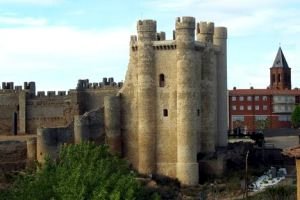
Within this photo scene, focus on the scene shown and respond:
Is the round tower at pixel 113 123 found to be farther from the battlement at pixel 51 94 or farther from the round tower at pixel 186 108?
the battlement at pixel 51 94

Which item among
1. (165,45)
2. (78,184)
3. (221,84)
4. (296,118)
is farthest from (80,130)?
(296,118)

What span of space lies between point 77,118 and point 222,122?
12987mm

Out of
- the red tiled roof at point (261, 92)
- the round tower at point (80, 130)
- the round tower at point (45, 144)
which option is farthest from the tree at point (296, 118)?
the round tower at point (45, 144)

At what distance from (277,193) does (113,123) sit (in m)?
15.4

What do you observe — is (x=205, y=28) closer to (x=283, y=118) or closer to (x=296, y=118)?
(x=296, y=118)

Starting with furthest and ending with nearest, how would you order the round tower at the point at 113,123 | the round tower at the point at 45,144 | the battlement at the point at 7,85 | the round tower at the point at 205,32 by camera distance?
the battlement at the point at 7,85 < the round tower at the point at 205,32 < the round tower at the point at 113,123 < the round tower at the point at 45,144

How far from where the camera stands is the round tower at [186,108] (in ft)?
220

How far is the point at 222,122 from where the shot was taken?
242 feet

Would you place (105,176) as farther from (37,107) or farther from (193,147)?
(37,107)

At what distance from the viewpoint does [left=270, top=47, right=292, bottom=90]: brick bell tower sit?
149m

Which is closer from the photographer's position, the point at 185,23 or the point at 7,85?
the point at 185,23

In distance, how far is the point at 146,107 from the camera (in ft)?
223

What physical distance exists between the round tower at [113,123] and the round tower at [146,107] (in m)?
1.89

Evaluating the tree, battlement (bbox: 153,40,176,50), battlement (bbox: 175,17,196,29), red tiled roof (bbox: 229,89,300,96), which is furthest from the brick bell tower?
battlement (bbox: 153,40,176,50)
